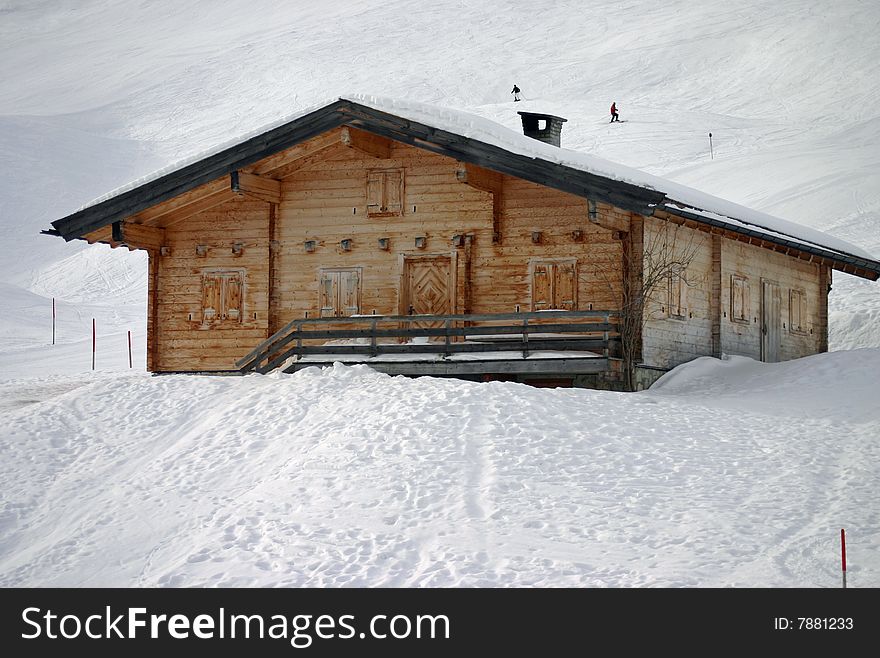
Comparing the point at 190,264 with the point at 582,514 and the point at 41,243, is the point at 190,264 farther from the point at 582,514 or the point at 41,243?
the point at 41,243

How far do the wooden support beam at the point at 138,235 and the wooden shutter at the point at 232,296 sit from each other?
1.69 metres

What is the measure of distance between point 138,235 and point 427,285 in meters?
6.17

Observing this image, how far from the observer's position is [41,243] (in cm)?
8912

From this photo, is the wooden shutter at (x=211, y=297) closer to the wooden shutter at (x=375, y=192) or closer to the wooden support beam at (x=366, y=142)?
the wooden shutter at (x=375, y=192)

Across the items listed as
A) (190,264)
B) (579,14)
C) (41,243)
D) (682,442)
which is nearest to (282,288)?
(190,264)

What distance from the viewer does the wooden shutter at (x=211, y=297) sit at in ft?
84.6

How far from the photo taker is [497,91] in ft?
402

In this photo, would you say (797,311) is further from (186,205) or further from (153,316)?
(153,316)

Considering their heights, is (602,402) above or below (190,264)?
below

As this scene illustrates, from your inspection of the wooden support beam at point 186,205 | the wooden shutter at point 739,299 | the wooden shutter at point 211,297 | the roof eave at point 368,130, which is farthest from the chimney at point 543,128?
the wooden shutter at point 211,297

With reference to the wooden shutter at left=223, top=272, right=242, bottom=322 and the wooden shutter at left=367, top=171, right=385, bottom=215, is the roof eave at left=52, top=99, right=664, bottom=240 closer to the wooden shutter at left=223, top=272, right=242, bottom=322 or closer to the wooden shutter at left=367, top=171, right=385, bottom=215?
the wooden shutter at left=367, top=171, right=385, bottom=215

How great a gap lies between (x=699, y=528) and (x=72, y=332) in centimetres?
4328

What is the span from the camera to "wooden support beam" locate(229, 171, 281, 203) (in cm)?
2433

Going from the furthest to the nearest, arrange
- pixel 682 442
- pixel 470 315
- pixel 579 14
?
pixel 579 14
pixel 470 315
pixel 682 442
